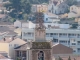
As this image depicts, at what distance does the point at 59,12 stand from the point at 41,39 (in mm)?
74137

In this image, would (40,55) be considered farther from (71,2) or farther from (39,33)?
(71,2)

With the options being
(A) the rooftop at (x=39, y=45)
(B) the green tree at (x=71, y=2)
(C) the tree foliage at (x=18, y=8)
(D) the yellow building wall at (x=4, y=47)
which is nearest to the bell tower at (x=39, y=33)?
(A) the rooftop at (x=39, y=45)

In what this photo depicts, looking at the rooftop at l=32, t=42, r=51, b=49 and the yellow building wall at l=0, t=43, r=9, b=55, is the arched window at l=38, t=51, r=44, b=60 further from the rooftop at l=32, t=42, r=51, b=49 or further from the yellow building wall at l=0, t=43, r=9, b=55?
the yellow building wall at l=0, t=43, r=9, b=55

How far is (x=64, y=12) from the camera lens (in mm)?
99688

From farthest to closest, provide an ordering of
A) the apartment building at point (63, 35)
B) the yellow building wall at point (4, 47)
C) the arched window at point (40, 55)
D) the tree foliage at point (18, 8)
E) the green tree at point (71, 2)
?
the green tree at point (71, 2), the tree foliage at point (18, 8), the apartment building at point (63, 35), the yellow building wall at point (4, 47), the arched window at point (40, 55)

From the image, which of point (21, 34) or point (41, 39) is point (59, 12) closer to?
point (21, 34)

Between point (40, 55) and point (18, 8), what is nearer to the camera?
point (40, 55)

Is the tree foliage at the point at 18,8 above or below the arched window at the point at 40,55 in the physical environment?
below

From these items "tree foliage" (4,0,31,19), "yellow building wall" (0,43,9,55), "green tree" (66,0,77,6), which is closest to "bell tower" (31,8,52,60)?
"yellow building wall" (0,43,9,55)

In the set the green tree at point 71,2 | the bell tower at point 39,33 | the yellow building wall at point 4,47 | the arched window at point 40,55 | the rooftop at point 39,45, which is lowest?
the yellow building wall at point 4,47

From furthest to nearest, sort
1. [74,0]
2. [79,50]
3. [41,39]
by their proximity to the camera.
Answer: [74,0] → [79,50] → [41,39]

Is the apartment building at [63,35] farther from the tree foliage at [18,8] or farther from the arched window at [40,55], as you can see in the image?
the arched window at [40,55]

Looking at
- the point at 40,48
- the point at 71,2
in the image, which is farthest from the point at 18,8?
the point at 40,48

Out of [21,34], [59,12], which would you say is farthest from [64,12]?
[21,34]
